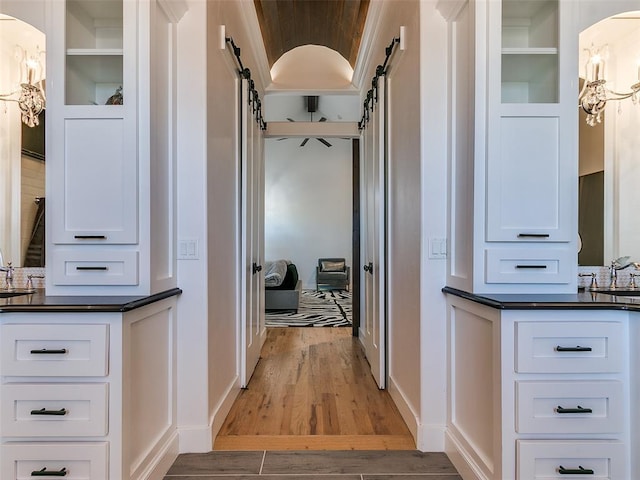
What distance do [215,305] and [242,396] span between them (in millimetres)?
977

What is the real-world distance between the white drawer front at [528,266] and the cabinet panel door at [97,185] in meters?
1.63

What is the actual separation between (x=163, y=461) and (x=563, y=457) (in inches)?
68.7

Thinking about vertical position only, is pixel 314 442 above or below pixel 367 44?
below

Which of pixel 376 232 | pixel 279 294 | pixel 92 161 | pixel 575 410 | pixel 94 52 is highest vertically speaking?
pixel 94 52

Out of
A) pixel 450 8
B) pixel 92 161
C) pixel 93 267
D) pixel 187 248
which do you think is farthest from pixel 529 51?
pixel 93 267

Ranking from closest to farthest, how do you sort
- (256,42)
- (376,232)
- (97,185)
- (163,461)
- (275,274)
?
(97,185), (163,461), (376,232), (256,42), (275,274)

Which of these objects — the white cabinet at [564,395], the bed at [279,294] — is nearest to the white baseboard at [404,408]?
the white cabinet at [564,395]

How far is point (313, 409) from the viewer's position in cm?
266

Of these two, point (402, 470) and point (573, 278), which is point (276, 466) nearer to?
point (402, 470)

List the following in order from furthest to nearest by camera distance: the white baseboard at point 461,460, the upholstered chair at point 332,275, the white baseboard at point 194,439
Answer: the upholstered chair at point 332,275 < the white baseboard at point 194,439 < the white baseboard at point 461,460

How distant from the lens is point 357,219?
15.1 ft

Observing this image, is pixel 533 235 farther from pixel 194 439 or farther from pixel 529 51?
pixel 194 439

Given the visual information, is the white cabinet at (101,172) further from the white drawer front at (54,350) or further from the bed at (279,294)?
the bed at (279,294)

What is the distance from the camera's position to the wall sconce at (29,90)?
2275 mm
